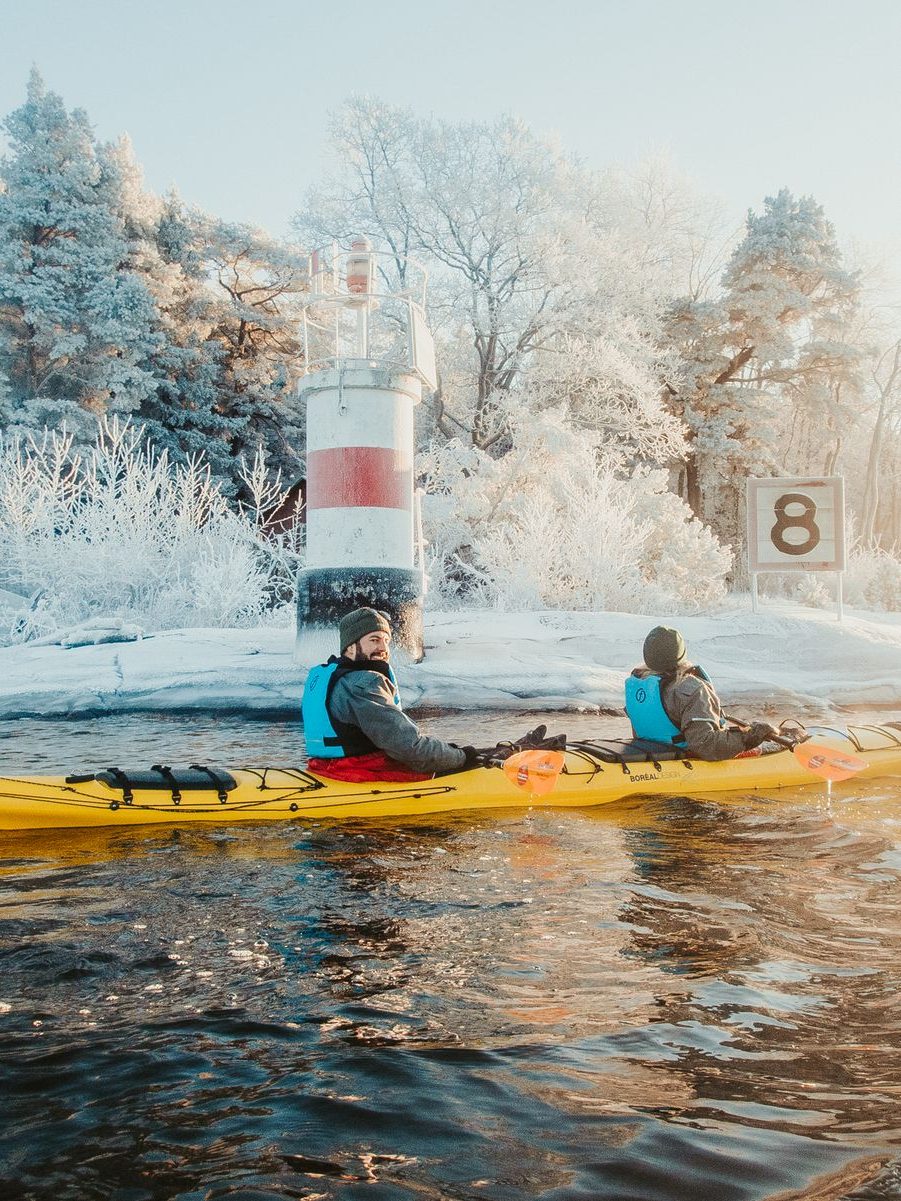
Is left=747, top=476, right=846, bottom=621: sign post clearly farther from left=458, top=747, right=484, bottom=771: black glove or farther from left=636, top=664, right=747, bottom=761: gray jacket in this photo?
left=458, top=747, right=484, bottom=771: black glove

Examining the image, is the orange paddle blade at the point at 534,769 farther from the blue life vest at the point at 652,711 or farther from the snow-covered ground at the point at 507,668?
the snow-covered ground at the point at 507,668

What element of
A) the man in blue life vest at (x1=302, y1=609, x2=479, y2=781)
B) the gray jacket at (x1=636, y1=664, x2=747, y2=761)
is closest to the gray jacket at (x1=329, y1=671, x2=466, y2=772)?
the man in blue life vest at (x1=302, y1=609, x2=479, y2=781)

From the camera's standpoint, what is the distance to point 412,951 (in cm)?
362

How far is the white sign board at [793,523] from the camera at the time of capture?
1281 cm

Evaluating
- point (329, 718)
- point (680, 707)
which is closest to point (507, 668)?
point (680, 707)

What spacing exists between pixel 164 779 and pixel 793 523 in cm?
957

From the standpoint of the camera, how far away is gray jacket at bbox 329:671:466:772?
18.2ft

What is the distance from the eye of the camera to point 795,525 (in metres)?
12.9

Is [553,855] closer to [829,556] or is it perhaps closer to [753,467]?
[829,556]

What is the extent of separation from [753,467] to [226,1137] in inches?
924

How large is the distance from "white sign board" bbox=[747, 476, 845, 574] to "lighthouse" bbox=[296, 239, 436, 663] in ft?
15.9

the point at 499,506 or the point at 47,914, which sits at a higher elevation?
the point at 499,506

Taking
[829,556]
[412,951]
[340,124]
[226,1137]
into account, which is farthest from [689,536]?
[226,1137]

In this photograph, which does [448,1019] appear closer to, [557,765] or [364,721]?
[364,721]
